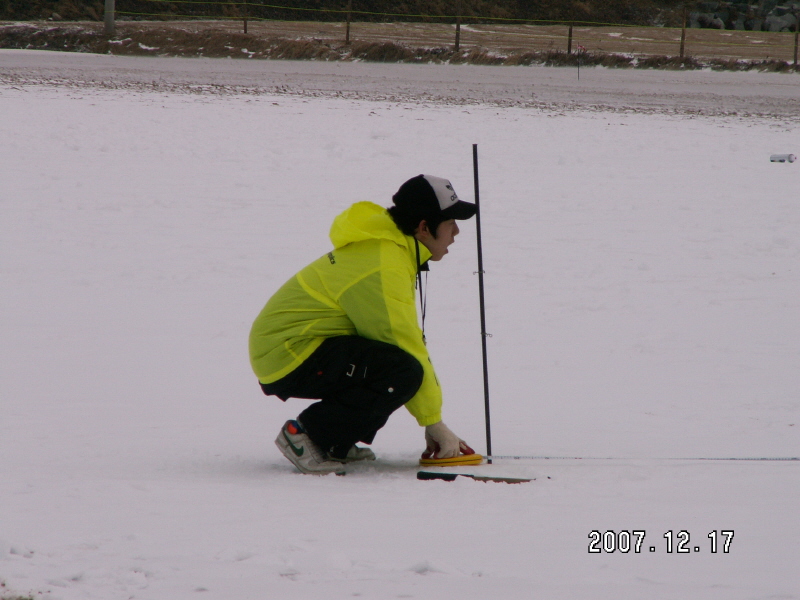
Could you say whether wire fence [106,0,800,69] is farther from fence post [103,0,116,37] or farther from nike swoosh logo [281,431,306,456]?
nike swoosh logo [281,431,306,456]

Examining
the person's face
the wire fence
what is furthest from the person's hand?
the wire fence

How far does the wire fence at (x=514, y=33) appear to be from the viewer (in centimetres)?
2610

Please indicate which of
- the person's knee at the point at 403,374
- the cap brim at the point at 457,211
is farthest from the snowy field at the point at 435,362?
the cap brim at the point at 457,211

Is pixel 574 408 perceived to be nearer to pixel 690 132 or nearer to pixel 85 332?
pixel 85 332

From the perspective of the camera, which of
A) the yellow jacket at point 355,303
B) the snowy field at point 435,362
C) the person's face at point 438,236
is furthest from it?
the person's face at point 438,236

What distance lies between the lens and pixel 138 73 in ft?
58.3

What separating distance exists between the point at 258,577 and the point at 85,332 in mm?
3166

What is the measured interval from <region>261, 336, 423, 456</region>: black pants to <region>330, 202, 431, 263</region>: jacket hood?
1.13ft

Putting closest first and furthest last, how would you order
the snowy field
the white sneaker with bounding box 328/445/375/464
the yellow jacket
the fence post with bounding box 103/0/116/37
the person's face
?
1. the snowy field
2. the yellow jacket
3. the person's face
4. the white sneaker with bounding box 328/445/375/464
5. the fence post with bounding box 103/0/116/37

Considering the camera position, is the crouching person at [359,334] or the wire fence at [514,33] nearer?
the crouching person at [359,334]

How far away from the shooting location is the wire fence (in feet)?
85.6

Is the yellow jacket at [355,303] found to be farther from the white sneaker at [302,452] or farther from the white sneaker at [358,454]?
the white sneaker at [358,454]

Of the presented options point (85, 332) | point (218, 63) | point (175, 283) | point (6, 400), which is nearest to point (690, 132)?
point (175, 283)

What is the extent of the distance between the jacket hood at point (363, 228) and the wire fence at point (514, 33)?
72.3ft
